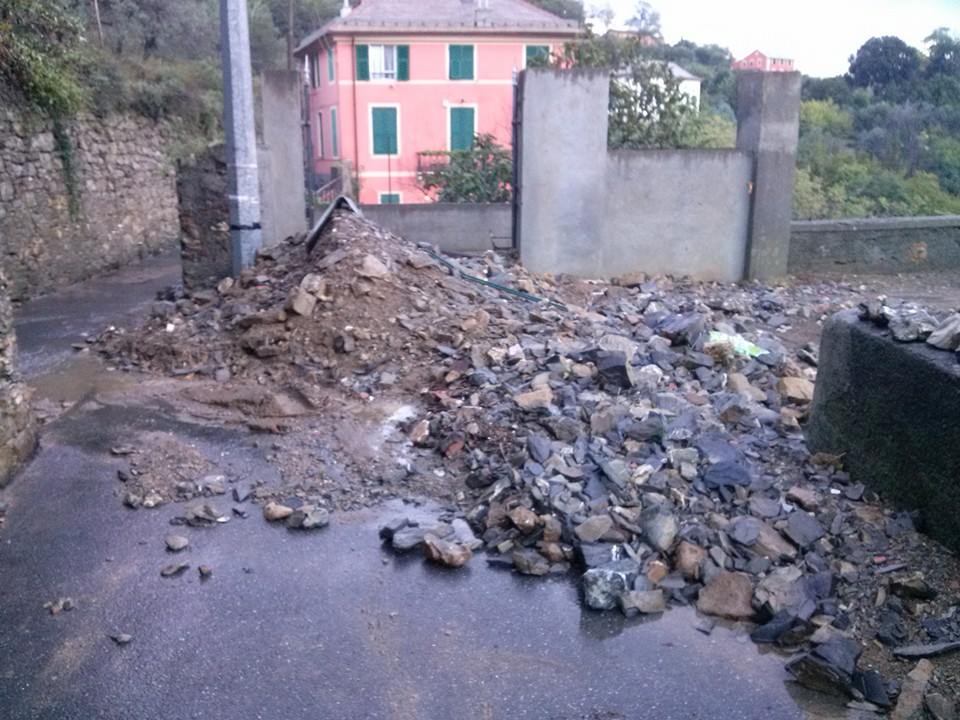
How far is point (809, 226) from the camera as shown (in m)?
12.6

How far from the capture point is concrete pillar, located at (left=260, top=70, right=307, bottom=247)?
10969 mm

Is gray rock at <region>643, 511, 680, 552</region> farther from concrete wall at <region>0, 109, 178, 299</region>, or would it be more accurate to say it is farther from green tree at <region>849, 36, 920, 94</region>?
green tree at <region>849, 36, 920, 94</region>

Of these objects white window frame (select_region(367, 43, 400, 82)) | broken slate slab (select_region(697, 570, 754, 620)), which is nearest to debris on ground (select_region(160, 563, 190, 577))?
broken slate slab (select_region(697, 570, 754, 620))

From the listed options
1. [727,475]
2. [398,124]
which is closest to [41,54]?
[727,475]

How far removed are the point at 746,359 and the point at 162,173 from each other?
14.2 metres

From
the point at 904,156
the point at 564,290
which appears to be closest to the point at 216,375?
the point at 564,290

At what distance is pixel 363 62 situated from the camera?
33875 millimetres

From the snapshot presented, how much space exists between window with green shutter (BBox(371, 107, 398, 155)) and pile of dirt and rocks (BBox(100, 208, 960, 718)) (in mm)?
24959

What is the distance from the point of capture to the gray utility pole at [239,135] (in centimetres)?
959

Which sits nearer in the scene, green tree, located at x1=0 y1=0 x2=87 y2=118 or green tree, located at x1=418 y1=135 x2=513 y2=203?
green tree, located at x1=0 y1=0 x2=87 y2=118

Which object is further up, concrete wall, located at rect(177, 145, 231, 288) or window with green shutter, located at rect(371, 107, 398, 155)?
window with green shutter, located at rect(371, 107, 398, 155)

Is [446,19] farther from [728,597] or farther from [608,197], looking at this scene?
[728,597]

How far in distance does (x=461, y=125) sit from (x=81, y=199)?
22.1 metres

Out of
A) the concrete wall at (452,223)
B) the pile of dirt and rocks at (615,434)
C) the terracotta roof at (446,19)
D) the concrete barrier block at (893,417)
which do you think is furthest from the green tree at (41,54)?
the terracotta roof at (446,19)
